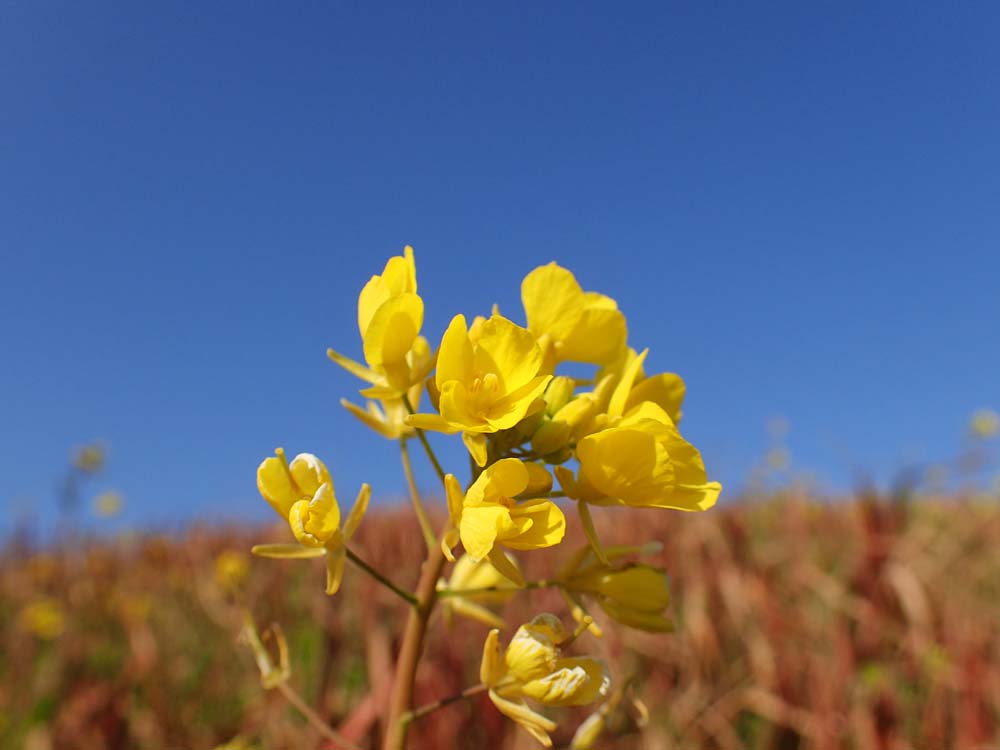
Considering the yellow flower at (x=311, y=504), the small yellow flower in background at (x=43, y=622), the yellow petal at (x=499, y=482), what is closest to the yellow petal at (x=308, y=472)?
the yellow flower at (x=311, y=504)

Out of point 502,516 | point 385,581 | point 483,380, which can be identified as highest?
point 483,380

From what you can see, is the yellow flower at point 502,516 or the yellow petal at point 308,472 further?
the yellow petal at point 308,472

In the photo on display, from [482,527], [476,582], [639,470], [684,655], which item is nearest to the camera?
[482,527]

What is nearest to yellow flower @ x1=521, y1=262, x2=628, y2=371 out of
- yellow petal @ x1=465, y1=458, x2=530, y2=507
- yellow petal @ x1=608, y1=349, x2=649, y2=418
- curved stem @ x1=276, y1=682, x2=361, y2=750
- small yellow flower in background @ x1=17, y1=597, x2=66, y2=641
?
yellow petal @ x1=608, y1=349, x2=649, y2=418

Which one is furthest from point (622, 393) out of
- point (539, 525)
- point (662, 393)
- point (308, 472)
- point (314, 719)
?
point (314, 719)

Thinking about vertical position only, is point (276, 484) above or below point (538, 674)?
above

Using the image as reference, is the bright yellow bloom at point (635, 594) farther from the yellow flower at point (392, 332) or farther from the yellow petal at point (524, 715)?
the yellow flower at point (392, 332)

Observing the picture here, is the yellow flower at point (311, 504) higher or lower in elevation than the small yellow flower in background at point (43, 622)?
higher

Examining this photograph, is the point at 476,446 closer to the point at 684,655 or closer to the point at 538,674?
the point at 538,674

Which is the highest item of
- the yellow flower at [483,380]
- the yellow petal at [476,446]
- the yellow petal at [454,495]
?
the yellow flower at [483,380]
